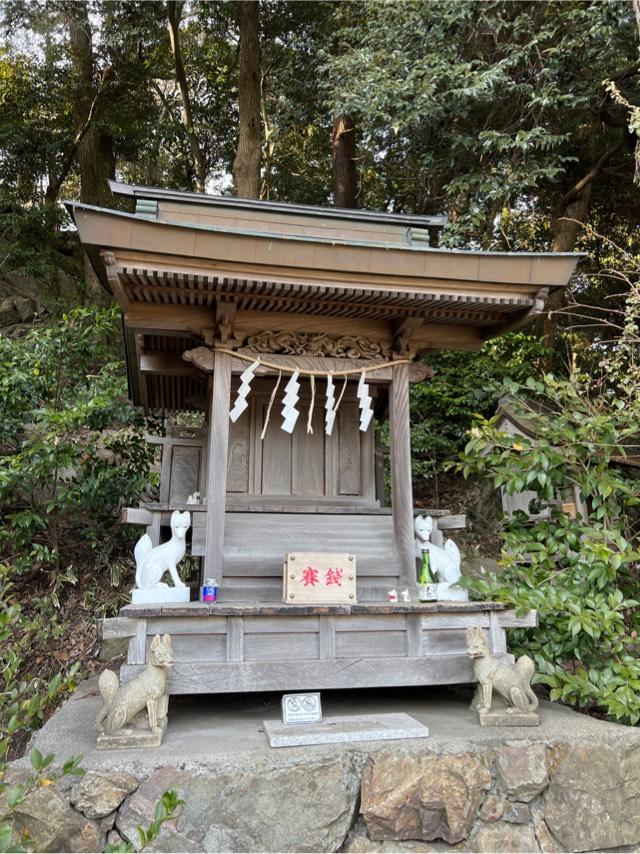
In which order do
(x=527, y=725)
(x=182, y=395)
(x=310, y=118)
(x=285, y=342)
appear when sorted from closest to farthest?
(x=527, y=725) < (x=285, y=342) < (x=182, y=395) < (x=310, y=118)

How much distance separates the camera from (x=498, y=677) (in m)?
3.93

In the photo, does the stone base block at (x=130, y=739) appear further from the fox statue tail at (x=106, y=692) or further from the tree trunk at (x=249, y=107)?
the tree trunk at (x=249, y=107)

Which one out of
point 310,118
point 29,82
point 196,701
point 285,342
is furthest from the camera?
point 29,82

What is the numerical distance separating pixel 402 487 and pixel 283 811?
8.22 feet

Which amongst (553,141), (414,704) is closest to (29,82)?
(553,141)

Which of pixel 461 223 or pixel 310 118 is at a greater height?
pixel 310 118

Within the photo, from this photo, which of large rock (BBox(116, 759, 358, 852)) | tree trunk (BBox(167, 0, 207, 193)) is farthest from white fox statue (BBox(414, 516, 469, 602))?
tree trunk (BBox(167, 0, 207, 193))

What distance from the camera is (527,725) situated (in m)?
3.83

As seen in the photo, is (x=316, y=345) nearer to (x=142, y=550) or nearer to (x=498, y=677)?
(x=142, y=550)

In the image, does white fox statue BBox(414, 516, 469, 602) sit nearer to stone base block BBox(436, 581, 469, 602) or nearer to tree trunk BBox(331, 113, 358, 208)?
stone base block BBox(436, 581, 469, 602)

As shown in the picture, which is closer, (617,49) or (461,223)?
(617,49)

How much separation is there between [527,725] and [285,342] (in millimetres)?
3280

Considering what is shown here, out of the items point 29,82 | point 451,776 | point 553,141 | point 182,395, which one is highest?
point 29,82

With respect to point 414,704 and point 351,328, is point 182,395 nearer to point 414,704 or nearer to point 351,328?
point 351,328
